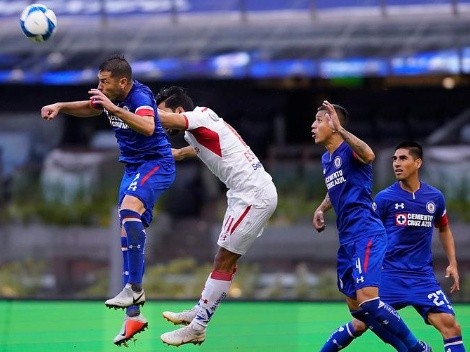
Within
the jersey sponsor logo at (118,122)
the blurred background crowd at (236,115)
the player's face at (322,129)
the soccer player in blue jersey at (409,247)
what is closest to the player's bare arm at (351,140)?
the player's face at (322,129)

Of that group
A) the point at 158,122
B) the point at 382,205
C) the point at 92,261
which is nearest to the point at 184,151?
the point at 158,122

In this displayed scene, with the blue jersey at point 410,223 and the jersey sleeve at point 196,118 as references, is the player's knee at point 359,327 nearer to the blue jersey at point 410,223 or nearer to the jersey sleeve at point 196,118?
the blue jersey at point 410,223

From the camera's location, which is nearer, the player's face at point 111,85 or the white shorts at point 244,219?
the player's face at point 111,85

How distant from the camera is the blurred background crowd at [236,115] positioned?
2139cm

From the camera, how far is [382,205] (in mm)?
11445

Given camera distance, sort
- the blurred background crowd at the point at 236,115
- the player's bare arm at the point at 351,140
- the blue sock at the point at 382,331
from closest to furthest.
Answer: the player's bare arm at the point at 351,140, the blue sock at the point at 382,331, the blurred background crowd at the point at 236,115

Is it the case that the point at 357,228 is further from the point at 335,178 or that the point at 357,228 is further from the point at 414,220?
the point at 414,220

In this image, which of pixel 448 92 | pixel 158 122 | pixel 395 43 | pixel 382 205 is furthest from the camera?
pixel 448 92

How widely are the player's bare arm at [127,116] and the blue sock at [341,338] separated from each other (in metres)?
2.52

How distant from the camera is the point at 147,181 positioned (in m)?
10.7

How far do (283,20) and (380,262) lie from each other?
466 inches

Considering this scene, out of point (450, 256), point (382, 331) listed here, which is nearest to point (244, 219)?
point (382, 331)

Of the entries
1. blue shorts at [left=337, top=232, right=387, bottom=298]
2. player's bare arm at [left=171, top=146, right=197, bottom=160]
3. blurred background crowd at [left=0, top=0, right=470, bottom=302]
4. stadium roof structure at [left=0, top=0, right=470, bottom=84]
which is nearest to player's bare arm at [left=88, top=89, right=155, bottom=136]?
player's bare arm at [left=171, top=146, right=197, bottom=160]

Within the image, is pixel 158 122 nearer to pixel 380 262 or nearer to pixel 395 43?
pixel 380 262
